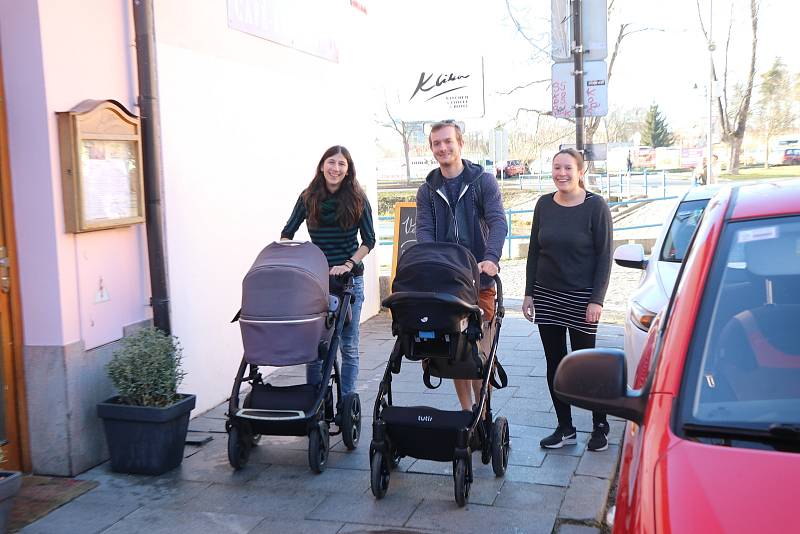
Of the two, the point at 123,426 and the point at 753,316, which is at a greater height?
the point at 753,316

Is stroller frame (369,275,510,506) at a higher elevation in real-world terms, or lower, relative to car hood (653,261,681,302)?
lower

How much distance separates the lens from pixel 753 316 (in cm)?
256

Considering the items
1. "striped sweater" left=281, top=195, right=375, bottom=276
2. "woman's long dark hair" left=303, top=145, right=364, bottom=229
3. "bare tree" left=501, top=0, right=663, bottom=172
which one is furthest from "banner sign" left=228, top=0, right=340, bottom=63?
"bare tree" left=501, top=0, right=663, bottom=172

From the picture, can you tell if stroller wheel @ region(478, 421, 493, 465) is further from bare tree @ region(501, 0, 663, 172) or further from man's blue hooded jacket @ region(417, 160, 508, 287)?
bare tree @ region(501, 0, 663, 172)

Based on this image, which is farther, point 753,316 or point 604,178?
point 604,178

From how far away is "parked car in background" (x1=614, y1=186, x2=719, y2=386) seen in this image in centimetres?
561

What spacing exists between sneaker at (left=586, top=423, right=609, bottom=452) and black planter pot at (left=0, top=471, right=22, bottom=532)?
3.31 m

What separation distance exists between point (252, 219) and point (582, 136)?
4256 millimetres

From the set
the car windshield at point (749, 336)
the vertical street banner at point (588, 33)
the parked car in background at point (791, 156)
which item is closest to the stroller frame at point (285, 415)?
the car windshield at point (749, 336)

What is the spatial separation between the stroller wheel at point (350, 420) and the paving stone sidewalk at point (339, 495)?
8 cm

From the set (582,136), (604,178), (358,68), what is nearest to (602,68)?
(582,136)

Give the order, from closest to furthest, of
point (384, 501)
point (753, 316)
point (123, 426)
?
point (753, 316) → point (384, 501) → point (123, 426)

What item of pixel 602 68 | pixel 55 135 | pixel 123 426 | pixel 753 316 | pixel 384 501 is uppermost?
pixel 602 68

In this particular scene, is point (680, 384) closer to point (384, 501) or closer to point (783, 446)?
point (783, 446)
